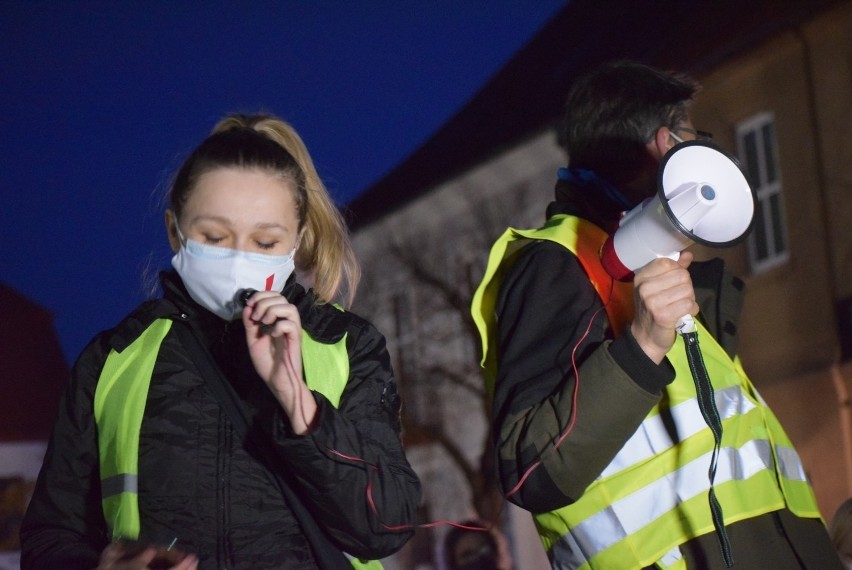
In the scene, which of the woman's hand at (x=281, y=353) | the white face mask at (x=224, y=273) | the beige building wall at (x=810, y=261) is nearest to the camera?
the woman's hand at (x=281, y=353)

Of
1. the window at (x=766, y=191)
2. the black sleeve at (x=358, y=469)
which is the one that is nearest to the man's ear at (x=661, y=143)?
the black sleeve at (x=358, y=469)

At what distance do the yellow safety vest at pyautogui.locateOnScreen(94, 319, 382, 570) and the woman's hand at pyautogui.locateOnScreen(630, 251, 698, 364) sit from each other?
1.83ft

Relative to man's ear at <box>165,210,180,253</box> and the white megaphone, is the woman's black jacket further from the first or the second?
the white megaphone

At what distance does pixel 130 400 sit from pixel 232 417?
0.19 meters

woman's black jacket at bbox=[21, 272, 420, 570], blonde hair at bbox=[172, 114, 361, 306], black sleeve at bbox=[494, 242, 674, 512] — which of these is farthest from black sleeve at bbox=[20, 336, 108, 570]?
black sleeve at bbox=[494, 242, 674, 512]

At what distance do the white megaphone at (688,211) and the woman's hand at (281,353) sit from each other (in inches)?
24.0

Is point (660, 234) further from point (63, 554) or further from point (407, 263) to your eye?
point (407, 263)

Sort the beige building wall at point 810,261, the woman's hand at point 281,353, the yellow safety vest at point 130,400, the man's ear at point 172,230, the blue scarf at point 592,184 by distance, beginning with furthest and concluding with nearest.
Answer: the beige building wall at point 810,261
the blue scarf at point 592,184
the man's ear at point 172,230
the yellow safety vest at point 130,400
the woman's hand at point 281,353

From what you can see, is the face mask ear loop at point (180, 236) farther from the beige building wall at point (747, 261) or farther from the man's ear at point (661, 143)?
the beige building wall at point (747, 261)

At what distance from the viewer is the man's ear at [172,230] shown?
2074 millimetres

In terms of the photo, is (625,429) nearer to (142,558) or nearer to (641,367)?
(641,367)

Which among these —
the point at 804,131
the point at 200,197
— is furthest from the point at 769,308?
the point at 200,197

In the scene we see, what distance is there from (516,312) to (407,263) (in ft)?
13.9

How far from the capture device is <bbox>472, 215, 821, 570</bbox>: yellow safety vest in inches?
73.6
